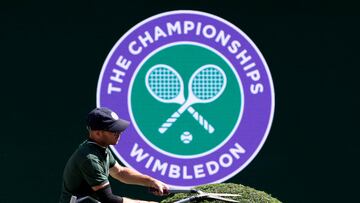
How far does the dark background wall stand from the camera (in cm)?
859

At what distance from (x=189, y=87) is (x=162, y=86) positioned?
27 centimetres

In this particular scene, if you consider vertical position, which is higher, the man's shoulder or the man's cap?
the man's cap

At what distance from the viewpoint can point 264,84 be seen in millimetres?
8688

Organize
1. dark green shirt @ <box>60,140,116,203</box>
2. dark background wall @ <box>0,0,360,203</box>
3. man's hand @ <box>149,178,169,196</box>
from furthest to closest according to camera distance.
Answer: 1. dark background wall @ <box>0,0,360,203</box>
2. man's hand @ <box>149,178,169,196</box>
3. dark green shirt @ <box>60,140,116,203</box>

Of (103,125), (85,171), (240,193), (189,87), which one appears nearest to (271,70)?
(189,87)

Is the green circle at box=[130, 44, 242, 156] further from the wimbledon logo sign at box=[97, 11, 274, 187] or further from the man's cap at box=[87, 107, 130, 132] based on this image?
the man's cap at box=[87, 107, 130, 132]

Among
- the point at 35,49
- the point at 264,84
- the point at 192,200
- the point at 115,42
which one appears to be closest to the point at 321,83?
the point at 264,84

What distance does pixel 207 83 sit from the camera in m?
8.68

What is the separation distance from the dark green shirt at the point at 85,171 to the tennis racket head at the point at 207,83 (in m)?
3.18

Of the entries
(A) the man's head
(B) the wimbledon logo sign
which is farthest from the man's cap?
(B) the wimbledon logo sign

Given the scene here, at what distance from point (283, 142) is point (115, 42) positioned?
1974 millimetres

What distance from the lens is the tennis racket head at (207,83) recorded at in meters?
8.66

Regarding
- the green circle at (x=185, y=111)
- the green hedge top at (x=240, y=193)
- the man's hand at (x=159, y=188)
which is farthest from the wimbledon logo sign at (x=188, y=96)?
the green hedge top at (x=240, y=193)

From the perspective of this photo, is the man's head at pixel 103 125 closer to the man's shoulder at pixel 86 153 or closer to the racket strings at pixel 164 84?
the man's shoulder at pixel 86 153
